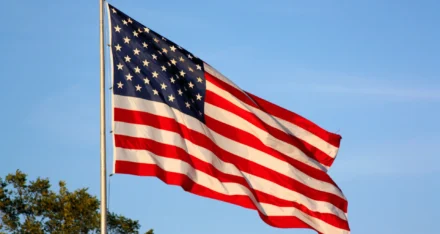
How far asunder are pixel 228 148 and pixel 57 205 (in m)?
31.8

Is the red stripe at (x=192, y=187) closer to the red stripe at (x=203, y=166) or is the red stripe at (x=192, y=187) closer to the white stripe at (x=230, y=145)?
the red stripe at (x=203, y=166)

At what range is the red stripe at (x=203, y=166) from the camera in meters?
21.5

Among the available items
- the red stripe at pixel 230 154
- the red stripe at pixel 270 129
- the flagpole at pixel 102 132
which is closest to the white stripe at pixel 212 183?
the flagpole at pixel 102 132

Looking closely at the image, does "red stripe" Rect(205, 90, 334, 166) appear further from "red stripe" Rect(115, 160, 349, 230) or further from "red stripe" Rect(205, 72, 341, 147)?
"red stripe" Rect(115, 160, 349, 230)

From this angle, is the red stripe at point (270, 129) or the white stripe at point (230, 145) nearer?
the white stripe at point (230, 145)

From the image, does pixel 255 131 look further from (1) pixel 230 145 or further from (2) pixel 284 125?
(2) pixel 284 125

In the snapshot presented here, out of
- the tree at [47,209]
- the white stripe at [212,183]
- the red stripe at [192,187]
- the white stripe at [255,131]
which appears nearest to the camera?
the red stripe at [192,187]

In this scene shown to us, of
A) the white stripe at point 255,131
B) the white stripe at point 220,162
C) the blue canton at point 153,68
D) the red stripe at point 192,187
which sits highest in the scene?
the blue canton at point 153,68

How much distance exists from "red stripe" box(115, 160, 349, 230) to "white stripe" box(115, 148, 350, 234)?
0.26ft

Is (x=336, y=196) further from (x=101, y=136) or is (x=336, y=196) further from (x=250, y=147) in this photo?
(x=101, y=136)

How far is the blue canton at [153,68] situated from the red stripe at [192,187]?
174cm

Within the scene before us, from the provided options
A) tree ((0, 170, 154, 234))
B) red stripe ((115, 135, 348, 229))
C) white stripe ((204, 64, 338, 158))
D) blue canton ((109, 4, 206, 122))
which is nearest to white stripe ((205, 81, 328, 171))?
white stripe ((204, 64, 338, 158))

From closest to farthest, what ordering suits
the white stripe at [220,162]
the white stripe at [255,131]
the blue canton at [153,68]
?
the white stripe at [220,162]
the blue canton at [153,68]
the white stripe at [255,131]

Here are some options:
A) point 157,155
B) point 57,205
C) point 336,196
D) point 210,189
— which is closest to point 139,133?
point 157,155
